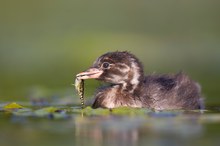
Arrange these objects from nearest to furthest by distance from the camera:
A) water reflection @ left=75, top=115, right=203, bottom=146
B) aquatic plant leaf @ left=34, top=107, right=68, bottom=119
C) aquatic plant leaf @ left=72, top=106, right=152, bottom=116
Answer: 1. water reflection @ left=75, top=115, right=203, bottom=146
2. aquatic plant leaf @ left=34, top=107, right=68, bottom=119
3. aquatic plant leaf @ left=72, top=106, right=152, bottom=116

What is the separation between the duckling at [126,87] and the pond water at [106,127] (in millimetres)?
701

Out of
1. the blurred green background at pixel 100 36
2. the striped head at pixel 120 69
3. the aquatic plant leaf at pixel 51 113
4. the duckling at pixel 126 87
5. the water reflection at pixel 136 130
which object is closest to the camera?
the water reflection at pixel 136 130

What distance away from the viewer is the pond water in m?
12.0

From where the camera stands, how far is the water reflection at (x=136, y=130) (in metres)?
12.0

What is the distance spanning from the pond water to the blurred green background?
286 inches

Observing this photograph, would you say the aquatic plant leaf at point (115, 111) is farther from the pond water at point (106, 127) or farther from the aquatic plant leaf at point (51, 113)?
the aquatic plant leaf at point (51, 113)

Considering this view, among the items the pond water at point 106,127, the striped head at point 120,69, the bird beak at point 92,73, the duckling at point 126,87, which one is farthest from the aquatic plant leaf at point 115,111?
the striped head at point 120,69

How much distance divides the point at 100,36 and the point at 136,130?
19352 millimetres

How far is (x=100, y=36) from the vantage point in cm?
3200

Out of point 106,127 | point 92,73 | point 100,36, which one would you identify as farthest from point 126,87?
point 100,36

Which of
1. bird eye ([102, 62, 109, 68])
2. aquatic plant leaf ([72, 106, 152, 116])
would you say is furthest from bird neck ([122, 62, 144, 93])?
aquatic plant leaf ([72, 106, 152, 116])

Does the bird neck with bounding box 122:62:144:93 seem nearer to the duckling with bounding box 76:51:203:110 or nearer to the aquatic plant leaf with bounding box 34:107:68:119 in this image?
the duckling with bounding box 76:51:203:110

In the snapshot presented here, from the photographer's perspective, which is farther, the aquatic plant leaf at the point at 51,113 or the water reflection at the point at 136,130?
the aquatic plant leaf at the point at 51,113

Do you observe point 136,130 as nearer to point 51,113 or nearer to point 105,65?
point 51,113
